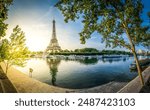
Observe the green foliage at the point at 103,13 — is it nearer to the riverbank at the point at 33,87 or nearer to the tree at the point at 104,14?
the tree at the point at 104,14

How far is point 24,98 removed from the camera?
848 centimetres

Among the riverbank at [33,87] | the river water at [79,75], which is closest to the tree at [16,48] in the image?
the riverbank at [33,87]

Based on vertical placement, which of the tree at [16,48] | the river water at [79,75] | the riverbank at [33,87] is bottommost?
the river water at [79,75]

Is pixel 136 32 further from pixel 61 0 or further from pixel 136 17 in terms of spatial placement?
pixel 61 0

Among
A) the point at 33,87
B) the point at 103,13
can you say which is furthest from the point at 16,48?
the point at 103,13

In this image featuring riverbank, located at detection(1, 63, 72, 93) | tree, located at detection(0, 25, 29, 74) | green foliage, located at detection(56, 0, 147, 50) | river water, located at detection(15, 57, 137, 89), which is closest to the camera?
green foliage, located at detection(56, 0, 147, 50)

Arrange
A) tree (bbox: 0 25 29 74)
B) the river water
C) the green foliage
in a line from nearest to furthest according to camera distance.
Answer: the green foliage, tree (bbox: 0 25 29 74), the river water

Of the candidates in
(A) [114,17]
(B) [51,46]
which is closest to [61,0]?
(A) [114,17]

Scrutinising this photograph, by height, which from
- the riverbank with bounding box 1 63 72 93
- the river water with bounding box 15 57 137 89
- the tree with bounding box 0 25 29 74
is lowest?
the river water with bounding box 15 57 137 89

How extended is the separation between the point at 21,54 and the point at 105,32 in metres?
15.4

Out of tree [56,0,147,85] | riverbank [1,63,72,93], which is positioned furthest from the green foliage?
riverbank [1,63,72,93]

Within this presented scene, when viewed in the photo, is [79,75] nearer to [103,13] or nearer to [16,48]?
[16,48]

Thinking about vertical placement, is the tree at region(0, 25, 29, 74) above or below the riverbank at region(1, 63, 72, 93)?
above

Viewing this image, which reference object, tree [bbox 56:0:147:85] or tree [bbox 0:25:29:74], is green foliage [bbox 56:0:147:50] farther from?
tree [bbox 0:25:29:74]
